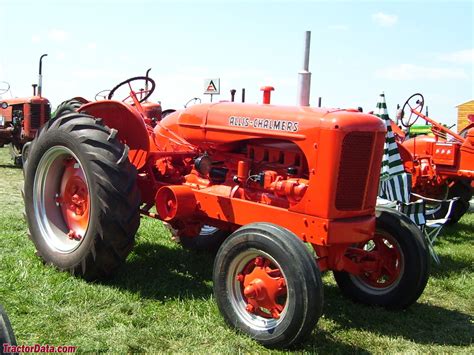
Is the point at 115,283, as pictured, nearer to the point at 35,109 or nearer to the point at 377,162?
the point at 377,162

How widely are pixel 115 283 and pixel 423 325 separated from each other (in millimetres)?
2243

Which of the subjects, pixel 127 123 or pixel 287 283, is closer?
pixel 287 283

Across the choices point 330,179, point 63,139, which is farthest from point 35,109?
point 330,179

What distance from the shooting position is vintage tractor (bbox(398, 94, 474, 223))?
24.1 feet

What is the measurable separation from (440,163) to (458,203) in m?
0.69

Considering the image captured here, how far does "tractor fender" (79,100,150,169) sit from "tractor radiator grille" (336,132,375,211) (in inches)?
69.2

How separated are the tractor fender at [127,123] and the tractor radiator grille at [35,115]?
8.15m

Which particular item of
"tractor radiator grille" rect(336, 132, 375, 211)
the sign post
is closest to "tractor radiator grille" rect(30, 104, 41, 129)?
the sign post

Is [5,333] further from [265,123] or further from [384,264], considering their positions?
[384,264]

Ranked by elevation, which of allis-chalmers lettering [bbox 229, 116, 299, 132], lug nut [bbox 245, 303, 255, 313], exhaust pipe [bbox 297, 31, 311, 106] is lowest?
lug nut [bbox 245, 303, 255, 313]

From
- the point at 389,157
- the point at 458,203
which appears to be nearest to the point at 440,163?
the point at 458,203

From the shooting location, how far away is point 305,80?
3.83m

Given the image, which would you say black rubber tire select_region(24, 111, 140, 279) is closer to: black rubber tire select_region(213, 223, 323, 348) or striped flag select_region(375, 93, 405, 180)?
black rubber tire select_region(213, 223, 323, 348)

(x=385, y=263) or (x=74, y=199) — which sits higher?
(x=74, y=199)
